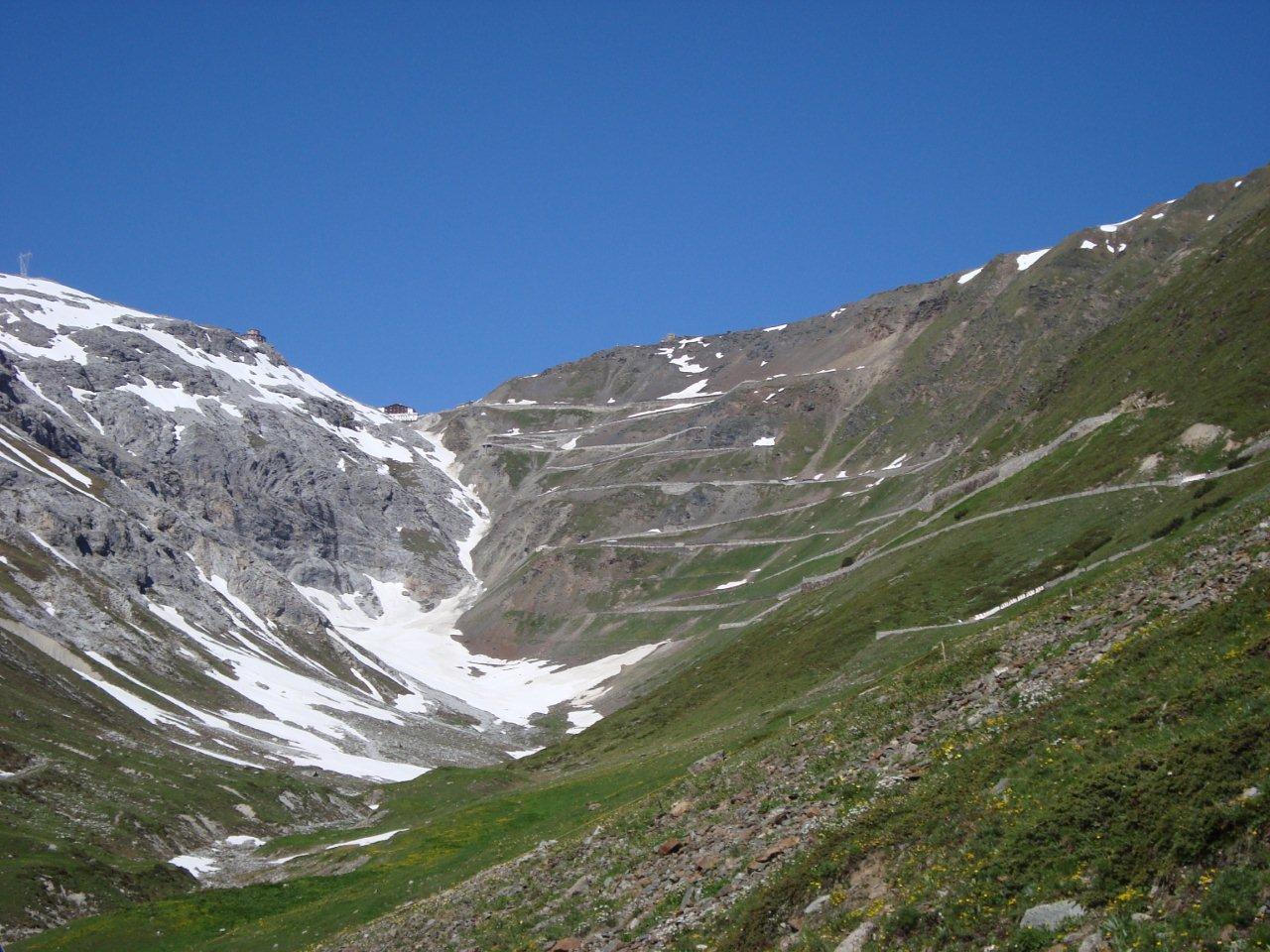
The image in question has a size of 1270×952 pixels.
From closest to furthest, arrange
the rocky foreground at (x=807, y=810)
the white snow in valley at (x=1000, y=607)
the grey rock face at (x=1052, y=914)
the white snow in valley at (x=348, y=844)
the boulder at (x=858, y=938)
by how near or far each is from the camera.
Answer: the grey rock face at (x=1052, y=914) → the boulder at (x=858, y=938) → the rocky foreground at (x=807, y=810) → the white snow in valley at (x=1000, y=607) → the white snow in valley at (x=348, y=844)

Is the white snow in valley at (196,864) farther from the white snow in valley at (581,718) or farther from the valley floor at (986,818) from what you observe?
the white snow in valley at (581,718)

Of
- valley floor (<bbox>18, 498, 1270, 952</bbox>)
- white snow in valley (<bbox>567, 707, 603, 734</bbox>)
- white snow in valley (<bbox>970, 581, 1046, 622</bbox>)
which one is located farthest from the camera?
white snow in valley (<bbox>567, 707, 603, 734</bbox>)

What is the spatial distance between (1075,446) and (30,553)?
428 ft

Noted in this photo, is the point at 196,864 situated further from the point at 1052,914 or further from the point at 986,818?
the point at 1052,914

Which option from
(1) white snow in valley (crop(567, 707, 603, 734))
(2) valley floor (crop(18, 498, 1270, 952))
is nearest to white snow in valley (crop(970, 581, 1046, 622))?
(2) valley floor (crop(18, 498, 1270, 952))

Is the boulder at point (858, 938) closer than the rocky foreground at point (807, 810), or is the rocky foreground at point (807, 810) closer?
the boulder at point (858, 938)

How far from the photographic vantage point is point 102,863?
62.5 m

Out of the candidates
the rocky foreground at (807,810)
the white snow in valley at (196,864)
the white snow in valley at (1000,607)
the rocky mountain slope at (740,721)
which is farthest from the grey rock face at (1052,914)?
the white snow in valley at (196,864)

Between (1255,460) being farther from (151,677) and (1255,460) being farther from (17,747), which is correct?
(151,677)

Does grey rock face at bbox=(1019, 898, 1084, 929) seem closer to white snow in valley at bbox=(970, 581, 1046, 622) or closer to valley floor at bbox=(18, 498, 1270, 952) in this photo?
valley floor at bbox=(18, 498, 1270, 952)

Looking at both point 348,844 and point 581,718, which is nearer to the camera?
point 348,844

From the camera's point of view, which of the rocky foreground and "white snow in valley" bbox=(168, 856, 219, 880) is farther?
"white snow in valley" bbox=(168, 856, 219, 880)

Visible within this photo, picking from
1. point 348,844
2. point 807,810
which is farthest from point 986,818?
point 348,844

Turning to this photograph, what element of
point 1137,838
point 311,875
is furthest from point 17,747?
point 1137,838
